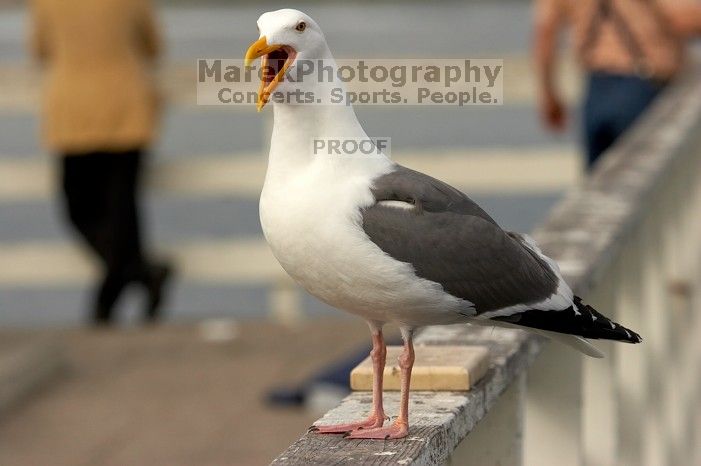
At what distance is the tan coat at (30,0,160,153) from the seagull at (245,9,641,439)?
5.29 m

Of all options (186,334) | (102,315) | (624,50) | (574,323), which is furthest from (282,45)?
(102,315)

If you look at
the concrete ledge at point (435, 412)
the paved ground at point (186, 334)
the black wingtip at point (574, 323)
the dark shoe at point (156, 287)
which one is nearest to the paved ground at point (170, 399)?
the paved ground at point (186, 334)

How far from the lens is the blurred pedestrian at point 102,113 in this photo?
7.41 metres

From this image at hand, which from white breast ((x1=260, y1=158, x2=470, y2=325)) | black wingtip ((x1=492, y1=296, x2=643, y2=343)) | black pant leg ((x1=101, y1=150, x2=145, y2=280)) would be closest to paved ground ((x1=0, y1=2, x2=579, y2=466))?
black pant leg ((x1=101, y1=150, x2=145, y2=280))

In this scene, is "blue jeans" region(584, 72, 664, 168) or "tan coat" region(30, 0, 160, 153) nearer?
"blue jeans" region(584, 72, 664, 168)

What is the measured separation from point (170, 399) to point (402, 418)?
3806 millimetres

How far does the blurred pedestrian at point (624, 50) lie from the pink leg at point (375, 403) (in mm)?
3793

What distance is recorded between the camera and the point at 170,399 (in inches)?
233

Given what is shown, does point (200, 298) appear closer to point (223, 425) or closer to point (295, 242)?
point (223, 425)

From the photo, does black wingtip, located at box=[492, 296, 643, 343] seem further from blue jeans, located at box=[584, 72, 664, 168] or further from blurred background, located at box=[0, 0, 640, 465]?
blue jeans, located at box=[584, 72, 664, 168]

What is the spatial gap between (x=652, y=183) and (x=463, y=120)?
20.9 m

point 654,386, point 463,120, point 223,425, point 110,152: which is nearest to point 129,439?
point 223,425

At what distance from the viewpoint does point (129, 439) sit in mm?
5340

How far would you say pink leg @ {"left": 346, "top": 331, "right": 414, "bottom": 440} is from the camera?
2184 mm
